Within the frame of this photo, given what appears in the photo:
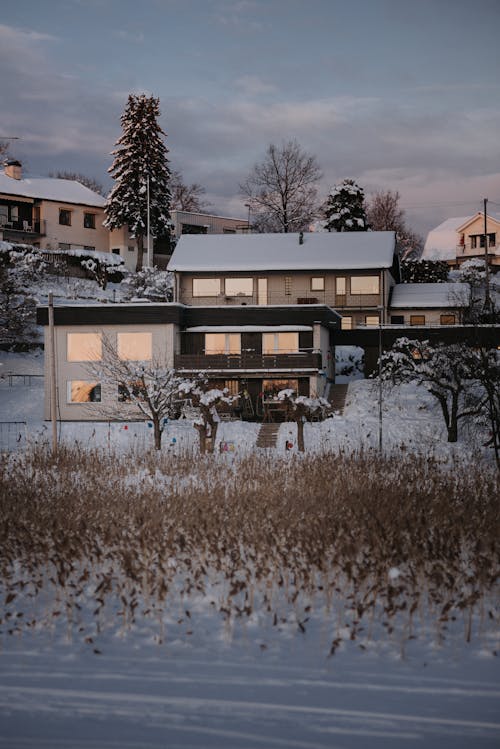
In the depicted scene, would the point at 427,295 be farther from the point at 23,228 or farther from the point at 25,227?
the point at 23,228

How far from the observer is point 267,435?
34250mm

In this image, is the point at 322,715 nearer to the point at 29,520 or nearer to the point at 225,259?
the point at 29,520

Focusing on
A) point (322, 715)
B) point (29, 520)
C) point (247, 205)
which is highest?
point (247, 205)

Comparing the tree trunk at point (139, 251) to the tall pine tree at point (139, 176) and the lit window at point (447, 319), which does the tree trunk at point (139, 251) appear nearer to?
the tall pine tree at point (139, 176)

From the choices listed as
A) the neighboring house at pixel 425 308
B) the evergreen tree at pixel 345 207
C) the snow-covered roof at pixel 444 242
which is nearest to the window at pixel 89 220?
the evergreen tree at pixel 345 207

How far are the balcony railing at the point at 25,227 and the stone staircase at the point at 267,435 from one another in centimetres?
3246

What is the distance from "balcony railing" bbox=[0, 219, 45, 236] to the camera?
59.6 metres

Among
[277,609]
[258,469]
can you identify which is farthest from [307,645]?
[258,469]

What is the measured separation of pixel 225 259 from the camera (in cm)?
5053

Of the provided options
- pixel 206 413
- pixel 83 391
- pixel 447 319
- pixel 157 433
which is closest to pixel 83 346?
pixel 83 391

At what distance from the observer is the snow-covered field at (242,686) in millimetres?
8156

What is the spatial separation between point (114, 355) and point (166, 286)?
2037 centimetres

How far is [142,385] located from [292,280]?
18895 mm

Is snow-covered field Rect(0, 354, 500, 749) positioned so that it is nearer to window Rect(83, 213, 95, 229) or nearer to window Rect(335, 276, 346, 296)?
window Rect(335, 276, 346, 296)
